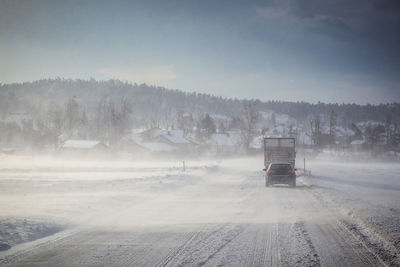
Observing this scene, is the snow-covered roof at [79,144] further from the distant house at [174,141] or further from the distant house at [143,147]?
A: the distant house at [174,141]

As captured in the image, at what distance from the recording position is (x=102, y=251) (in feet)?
20.8

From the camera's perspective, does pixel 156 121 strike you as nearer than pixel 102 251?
No

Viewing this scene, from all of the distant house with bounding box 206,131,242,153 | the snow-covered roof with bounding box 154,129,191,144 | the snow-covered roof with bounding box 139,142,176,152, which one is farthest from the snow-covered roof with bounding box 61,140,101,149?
the distant house with bounding box 206,131,242,153

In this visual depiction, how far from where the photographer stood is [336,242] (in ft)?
22.6

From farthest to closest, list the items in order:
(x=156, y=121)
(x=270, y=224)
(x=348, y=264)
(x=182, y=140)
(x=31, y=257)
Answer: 1. (x=156, y=121)
2. (x=182, y=140)
3. (x=270, y=224)
4. (x=31, y=257)
5. (x=348, y=264)

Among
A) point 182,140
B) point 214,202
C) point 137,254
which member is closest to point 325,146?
point 182,140

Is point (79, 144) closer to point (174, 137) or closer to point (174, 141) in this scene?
point (174, 141)

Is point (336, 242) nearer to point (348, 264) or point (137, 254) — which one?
point (348, 264)

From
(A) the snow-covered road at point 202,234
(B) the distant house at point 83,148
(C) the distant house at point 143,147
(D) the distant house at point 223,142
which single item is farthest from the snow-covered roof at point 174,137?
(A) the snow-covered road at point 202,234

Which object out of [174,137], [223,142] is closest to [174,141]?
[174,137]

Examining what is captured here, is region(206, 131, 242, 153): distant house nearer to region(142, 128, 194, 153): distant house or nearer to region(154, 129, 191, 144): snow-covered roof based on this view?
region(142, 128, 194, 153): distant house

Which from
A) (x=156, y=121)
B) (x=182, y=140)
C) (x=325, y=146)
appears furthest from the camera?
(x=156, y=121)

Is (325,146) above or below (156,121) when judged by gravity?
below

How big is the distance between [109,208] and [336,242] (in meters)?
8.36
